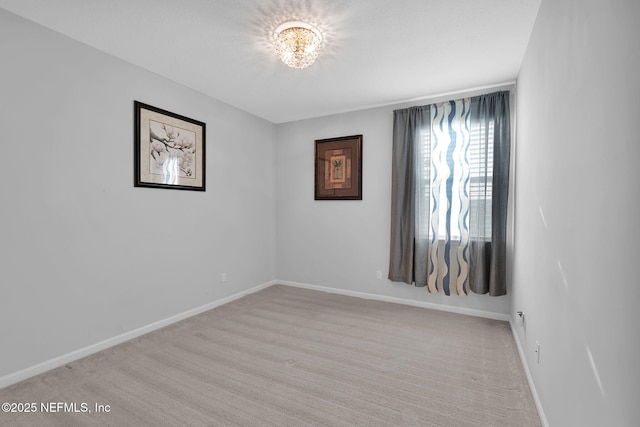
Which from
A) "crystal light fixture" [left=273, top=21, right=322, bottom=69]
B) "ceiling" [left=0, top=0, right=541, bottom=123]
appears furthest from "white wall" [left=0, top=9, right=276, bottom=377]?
"crystal light fixture" [left=273, top=21, right=322, bottom=69]

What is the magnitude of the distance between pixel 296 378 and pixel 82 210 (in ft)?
7.35

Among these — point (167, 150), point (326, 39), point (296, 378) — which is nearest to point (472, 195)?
point (326, 39)

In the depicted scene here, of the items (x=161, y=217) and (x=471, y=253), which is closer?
(x=161, y=217)

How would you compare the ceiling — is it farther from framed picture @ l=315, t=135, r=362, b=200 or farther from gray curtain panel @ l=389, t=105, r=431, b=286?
framed picture @ l=315, t=135, r=362, b=200

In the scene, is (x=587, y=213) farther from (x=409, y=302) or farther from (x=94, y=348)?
(x=94, y=348)

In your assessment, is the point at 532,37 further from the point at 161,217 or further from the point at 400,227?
the point at 161,217

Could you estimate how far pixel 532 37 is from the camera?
2.31 meters

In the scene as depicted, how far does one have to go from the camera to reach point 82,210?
2.53m

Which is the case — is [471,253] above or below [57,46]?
below

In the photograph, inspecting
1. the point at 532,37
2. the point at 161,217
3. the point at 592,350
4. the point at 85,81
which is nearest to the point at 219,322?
the point at 161,217

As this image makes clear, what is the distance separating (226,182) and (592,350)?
378cm

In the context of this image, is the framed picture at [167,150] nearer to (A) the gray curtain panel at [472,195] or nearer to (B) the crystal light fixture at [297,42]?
(B) the crystal light fixture at [297,42]

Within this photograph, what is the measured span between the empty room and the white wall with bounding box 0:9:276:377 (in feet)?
0.05

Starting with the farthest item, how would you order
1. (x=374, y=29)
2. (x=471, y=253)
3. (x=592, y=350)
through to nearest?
(x=471, y=253) < (x=374, y=29) < (x=592, y=350)
